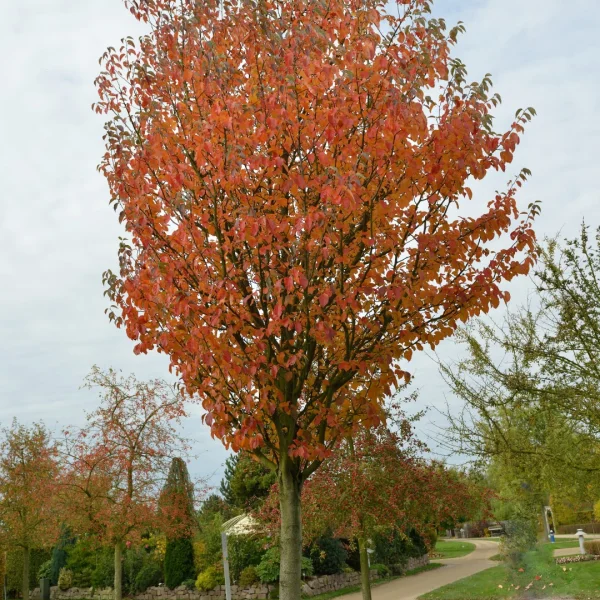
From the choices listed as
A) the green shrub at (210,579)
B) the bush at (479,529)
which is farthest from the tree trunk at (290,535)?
the bush at (479,529)

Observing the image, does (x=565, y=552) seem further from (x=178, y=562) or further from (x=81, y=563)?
(x=81, y=563)

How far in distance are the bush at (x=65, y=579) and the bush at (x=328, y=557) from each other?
46.8 feet

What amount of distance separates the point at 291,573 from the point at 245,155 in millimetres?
3526

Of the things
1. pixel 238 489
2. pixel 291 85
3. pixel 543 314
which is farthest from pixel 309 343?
pixel 238 489

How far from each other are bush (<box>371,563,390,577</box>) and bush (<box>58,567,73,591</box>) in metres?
14.6

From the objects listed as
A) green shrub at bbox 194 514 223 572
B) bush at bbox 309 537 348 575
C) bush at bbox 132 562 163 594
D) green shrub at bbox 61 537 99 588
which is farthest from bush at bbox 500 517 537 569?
green shrub at bbox 61 537 99 588

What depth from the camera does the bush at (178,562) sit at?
73.7ft

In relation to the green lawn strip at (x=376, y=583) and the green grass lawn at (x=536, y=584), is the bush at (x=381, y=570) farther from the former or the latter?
the green grass lawn at (x=536, y=584)

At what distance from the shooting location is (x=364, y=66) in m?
5.17

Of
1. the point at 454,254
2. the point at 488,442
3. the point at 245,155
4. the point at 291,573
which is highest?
the point at 245,155

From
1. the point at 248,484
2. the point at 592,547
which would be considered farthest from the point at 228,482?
the point at 592,547

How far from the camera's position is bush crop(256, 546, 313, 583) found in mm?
19266

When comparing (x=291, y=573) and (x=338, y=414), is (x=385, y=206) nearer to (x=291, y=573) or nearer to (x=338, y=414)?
(x=338, y=414)

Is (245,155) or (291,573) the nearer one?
(245,155)
